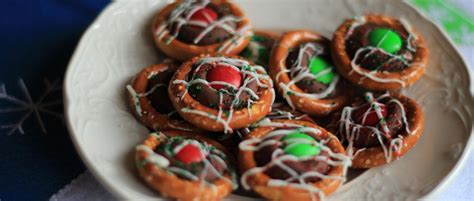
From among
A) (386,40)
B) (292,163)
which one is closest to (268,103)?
(292,163)

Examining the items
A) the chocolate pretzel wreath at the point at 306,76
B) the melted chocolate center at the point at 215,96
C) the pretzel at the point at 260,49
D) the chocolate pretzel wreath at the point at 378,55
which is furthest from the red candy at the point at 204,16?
the chocolate pretzel wreath at the point at 378,55

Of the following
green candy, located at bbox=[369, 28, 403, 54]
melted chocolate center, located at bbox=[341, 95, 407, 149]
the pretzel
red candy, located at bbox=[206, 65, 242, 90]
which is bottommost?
melted chocolate center, located at bbox=[341, 95, 407, 149]

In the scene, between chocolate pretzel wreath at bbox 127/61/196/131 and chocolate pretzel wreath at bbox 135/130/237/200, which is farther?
chocolate pretzel wreath at bbox 127/61/196/131

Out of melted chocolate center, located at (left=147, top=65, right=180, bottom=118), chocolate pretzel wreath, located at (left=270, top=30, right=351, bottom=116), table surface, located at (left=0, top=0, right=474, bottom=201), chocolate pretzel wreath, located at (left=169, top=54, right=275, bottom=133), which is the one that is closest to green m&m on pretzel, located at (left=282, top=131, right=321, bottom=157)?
chocolate pretzel wreath, located at (left=169, top=54, right=275, bottom=133)

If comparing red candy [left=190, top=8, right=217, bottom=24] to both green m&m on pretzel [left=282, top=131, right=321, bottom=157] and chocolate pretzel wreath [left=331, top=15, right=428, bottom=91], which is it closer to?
chocolate pretzel wreath [left=331, top=15, right=428, bottom=91]

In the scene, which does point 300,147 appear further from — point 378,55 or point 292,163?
point 378,55

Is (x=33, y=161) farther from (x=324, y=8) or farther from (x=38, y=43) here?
(x=324, y=8)
